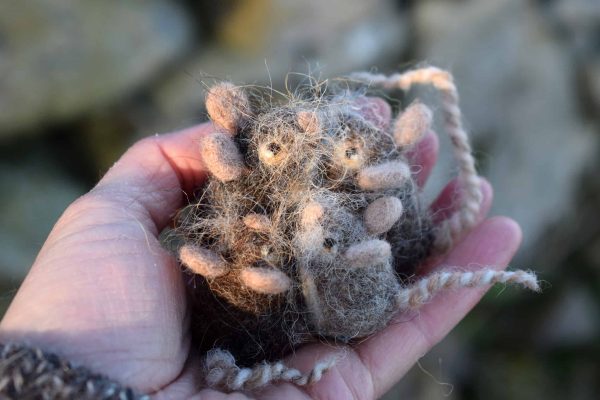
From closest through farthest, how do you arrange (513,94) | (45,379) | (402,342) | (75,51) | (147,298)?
1. (45,379)
2. (147,298)
3. (402,342)
4. (75,51)
5. (513,94)

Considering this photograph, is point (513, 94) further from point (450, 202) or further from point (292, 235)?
point (292, 235)

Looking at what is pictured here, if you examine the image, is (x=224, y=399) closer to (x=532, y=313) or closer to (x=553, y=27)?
(x=532, y=313)

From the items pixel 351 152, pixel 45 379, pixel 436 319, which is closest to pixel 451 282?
pixel 436 319

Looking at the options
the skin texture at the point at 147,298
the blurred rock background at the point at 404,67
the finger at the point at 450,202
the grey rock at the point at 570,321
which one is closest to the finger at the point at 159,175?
the skin texture at the point at 147,298

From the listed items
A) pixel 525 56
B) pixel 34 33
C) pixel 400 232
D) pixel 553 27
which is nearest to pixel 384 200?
pixel 400 232

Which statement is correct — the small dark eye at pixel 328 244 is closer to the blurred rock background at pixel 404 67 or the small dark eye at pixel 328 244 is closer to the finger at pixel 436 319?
the finger at pixel 436 319

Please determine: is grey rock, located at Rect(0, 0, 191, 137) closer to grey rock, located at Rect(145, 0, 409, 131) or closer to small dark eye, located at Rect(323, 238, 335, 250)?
grey rock, located at Rect(145, 0, 409, 131)
